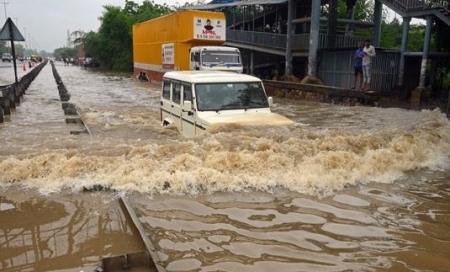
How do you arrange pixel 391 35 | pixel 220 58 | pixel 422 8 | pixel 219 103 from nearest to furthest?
pixel 219 103 → pixel 422 8 → pixel 220 58 → pixel 391 35

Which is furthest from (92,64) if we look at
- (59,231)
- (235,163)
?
(59,231)

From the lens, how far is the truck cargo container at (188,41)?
18359 mm

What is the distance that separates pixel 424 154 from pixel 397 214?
2884 millimetres

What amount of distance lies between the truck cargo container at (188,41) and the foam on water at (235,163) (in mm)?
11371

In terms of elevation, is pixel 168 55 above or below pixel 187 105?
above

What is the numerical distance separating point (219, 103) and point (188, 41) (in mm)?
13023

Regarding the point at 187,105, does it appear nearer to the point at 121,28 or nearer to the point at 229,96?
the point at 229,96

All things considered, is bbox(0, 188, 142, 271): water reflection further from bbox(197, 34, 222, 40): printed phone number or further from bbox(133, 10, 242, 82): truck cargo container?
bbox(197, 34, 222, 40): printed phone number

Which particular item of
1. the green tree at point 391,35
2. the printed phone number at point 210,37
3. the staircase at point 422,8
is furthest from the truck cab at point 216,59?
the green tree at point 391,35

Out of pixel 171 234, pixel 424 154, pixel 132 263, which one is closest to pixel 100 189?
pixel 171 234

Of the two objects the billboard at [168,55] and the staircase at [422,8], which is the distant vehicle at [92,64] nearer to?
the billboard at [168,55]

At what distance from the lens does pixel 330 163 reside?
6.14 meters

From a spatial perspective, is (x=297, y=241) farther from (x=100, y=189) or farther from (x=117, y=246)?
(x=100, y=189)

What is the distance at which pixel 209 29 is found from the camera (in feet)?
65.4
